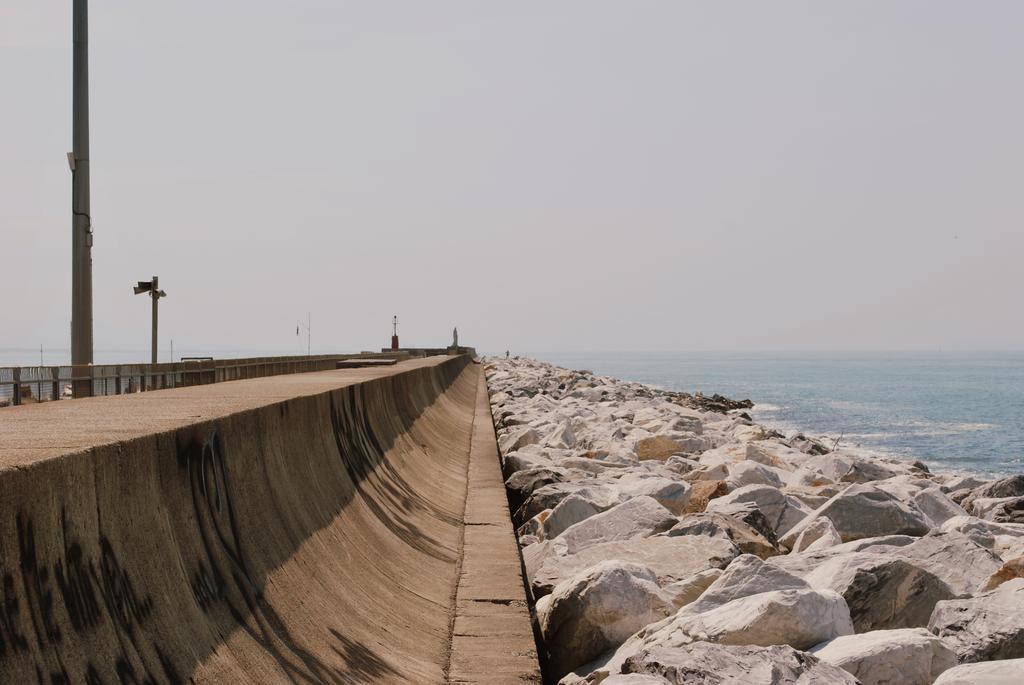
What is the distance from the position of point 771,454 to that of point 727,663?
428 inches

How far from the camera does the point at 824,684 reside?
11.7ft

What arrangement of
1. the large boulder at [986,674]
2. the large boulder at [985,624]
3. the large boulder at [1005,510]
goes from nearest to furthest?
the large boulder at [986,674] → the large boulder at [985,624] → the large boulder at [1005,510]

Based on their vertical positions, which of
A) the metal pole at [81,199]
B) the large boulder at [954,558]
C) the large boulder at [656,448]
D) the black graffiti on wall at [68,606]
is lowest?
the large boulder at [656,448]

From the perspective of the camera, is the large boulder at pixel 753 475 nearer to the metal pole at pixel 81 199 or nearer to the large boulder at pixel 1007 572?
the large boulder at pixel 1007 572

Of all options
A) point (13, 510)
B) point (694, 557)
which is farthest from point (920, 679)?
point (13, 510)

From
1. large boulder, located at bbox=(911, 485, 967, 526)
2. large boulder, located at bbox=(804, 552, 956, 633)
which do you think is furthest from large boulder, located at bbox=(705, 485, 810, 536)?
large boulder, located at bbox=(804, 552, 956, 633)

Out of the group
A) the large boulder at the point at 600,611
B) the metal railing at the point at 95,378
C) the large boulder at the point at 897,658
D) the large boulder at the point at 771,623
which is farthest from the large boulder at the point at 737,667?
the metal railing at the point at 95,378

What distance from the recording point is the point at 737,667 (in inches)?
145

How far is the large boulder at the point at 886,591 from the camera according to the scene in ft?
16.7

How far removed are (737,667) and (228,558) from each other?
5.95ft

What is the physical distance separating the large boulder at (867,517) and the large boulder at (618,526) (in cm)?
95

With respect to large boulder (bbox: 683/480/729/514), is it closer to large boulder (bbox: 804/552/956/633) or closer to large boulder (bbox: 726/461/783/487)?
large boulder (bbox: 726/461/783/487)

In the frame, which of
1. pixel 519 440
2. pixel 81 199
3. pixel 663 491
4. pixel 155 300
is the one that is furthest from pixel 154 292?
pixel 663 491

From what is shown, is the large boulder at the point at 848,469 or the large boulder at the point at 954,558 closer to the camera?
the large boulder at the point at 954,558
